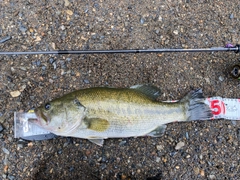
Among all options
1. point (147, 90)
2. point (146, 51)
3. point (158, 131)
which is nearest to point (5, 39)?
point (146, 51)

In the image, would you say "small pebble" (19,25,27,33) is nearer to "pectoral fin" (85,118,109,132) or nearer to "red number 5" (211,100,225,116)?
"pectoral fin" (85,118,109,132)

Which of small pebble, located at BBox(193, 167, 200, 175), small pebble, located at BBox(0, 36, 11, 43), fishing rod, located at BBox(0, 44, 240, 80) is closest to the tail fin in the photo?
fishing rod, located at BBox(0, 44, 240, 80)

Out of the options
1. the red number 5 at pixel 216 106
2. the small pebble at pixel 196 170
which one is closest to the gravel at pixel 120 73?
the small pebble at pixel 196 170

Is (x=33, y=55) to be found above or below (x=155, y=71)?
above

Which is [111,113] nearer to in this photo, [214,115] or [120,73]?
[120,73]

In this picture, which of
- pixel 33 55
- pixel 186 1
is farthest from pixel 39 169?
pixel 186 1

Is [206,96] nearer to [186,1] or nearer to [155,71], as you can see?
[155,71]

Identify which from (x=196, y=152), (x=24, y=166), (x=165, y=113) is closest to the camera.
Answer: (x=165, y=113)
